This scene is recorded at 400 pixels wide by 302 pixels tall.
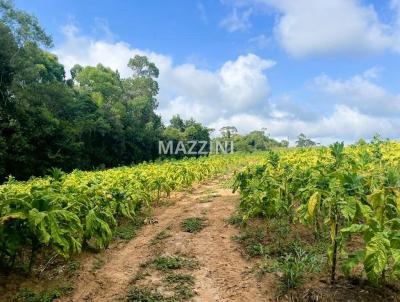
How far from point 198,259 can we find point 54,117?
26641 millimetres

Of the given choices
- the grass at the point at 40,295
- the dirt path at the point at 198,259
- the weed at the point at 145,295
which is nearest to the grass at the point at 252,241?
the dirt path at the point at 198,259

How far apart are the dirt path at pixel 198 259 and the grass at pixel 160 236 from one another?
88mm

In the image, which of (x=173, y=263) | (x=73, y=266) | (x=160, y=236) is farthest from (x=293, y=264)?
(x=73, y=266)

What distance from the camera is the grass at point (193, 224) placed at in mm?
8977

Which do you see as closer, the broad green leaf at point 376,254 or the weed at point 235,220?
the broad green leaf at point 376,254

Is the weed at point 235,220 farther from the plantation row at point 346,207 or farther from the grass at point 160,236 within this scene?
the grass at point 160,236

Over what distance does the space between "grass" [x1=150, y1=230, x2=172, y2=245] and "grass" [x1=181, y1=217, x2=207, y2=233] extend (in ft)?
1.40

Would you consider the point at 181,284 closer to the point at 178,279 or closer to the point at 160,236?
the point at 178,279

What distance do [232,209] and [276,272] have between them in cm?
432

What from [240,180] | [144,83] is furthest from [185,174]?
[144,83]

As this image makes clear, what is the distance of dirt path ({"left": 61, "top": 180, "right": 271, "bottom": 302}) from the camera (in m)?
6.06

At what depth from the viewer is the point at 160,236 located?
8641 mm

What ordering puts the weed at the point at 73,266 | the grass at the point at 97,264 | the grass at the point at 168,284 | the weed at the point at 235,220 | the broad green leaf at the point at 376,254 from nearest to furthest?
the broad green leaf at the point at 376,254
the grass at the point at 168,284
the weed at the point at 73,266
the grass at the point at 97,264
the weed at the point at 235,220

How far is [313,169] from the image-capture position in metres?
8.41
